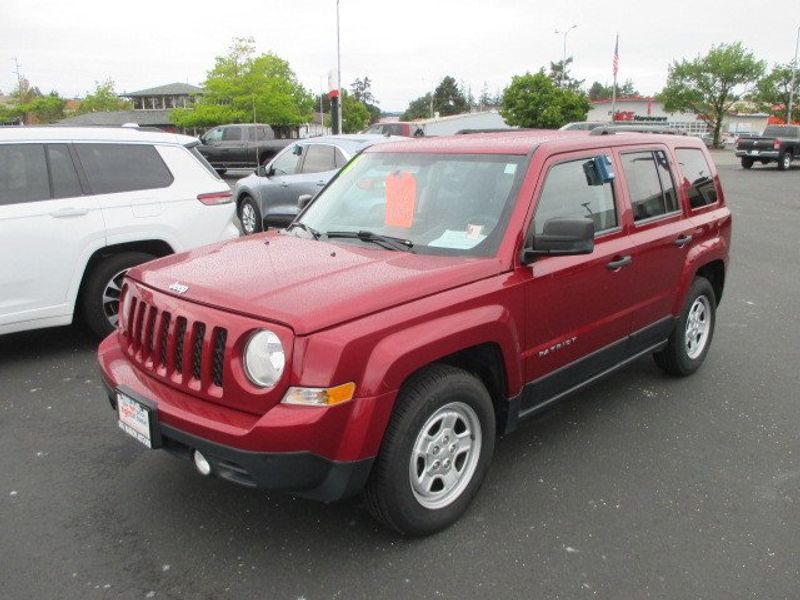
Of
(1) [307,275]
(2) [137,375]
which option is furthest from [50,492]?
(1) [307,275]

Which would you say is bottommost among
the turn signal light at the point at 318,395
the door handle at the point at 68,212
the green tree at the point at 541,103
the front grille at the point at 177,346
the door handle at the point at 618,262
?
the turn signal light at the point at 318,395

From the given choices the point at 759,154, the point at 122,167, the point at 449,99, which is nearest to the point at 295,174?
the point at 122,167

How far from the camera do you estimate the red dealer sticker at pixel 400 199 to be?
12.3 ft

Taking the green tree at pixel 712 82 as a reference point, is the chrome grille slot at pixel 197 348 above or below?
below

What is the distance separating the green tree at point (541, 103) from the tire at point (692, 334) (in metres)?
39.0

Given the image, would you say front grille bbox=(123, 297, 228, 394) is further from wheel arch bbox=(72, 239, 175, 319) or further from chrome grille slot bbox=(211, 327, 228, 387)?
wheel arch bbox=(72, 239, 175, 319)

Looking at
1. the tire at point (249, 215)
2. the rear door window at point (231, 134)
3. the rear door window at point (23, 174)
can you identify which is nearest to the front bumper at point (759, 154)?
the rear door window at point (231, 134)

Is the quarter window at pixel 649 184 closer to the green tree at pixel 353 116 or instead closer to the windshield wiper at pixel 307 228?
the windshield wiper at pixel 307 228

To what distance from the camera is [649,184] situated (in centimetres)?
445

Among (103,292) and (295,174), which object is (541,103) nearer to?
(295,174)

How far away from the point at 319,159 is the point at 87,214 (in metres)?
5.42

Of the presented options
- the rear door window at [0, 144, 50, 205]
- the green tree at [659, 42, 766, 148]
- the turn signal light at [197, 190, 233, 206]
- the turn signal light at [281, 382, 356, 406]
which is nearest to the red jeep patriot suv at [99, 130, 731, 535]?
the turn signal light at [281, 382, 356, 406]

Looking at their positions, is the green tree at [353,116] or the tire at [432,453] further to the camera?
the green tree at [353,116]

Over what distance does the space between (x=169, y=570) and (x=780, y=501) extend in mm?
2924
